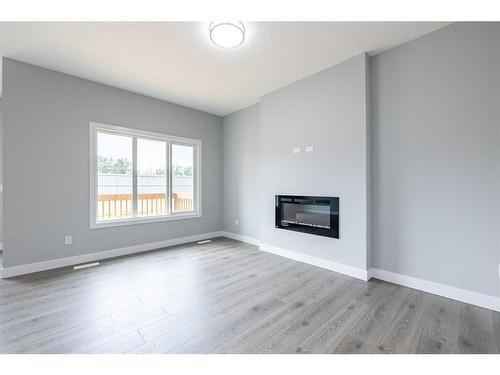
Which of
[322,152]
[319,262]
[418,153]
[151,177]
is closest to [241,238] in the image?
[319,262]

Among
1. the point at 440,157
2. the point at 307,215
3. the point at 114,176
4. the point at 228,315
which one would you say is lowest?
the point at 228,315

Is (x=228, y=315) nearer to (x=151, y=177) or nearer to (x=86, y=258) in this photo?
(x=86, y=258)

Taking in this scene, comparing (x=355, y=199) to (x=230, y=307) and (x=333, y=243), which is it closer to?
(x=333, y=243)

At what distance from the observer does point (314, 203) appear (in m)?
3.11

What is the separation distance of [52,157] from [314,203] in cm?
367

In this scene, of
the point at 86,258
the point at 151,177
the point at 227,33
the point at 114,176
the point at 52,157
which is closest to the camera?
the point at 227,33

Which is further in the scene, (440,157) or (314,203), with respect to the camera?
(314,203)

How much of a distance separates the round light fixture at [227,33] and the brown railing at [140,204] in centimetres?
285

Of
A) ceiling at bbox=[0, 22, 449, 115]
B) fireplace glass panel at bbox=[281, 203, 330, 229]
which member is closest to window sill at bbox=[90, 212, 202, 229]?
fireplace glass panel at bbox=[281, 203, 330, 229]

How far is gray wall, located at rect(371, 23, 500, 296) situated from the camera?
1994mm

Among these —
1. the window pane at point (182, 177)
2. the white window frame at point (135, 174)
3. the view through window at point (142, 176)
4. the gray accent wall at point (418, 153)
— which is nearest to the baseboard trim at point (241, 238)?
the white window frame at point (135, 174)

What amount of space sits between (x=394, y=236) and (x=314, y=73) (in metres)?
2.37
